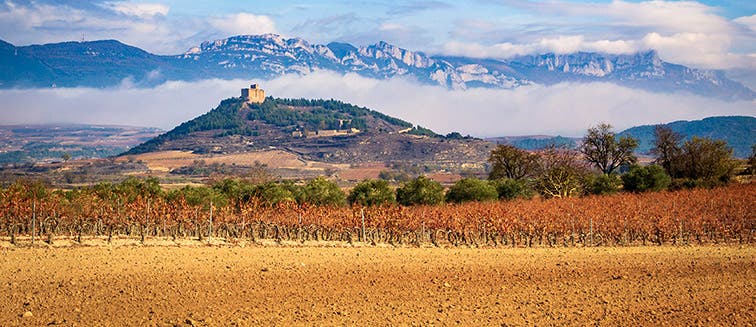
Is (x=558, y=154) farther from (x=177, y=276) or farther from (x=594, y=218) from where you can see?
(x=177, y=276)

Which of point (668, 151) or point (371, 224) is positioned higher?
point (668, 151)

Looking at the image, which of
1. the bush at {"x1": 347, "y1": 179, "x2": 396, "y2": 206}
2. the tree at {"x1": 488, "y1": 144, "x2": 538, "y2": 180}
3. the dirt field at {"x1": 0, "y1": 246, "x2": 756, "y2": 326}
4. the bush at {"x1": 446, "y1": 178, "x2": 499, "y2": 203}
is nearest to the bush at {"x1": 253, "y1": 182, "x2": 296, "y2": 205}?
the bush at {"x1": 347, "y1": 179, "x2": 396, "y2": 206}

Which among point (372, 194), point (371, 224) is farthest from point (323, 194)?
point (371, 224)

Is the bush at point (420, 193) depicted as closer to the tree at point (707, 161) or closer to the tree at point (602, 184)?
the tree at point (602, 184)

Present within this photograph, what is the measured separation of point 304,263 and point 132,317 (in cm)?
856

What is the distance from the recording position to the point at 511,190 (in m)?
61.0

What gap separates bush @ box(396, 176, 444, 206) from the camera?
54.5 meters

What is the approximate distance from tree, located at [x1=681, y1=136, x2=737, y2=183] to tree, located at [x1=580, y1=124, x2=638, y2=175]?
697cm

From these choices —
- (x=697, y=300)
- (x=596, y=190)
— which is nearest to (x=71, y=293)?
(x=697, y=300)

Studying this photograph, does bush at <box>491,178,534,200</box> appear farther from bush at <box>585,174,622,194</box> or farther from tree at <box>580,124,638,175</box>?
tree at <box>580,124,638,175</box>

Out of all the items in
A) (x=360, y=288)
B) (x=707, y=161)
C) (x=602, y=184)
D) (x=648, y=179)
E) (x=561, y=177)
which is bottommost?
(x=602, y=184)

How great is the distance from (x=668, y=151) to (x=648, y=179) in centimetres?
1663

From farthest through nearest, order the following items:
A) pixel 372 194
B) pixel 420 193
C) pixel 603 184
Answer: pixel 603 184
pixel 420 193
pixel 372 194

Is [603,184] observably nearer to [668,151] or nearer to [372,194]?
[668,151]
